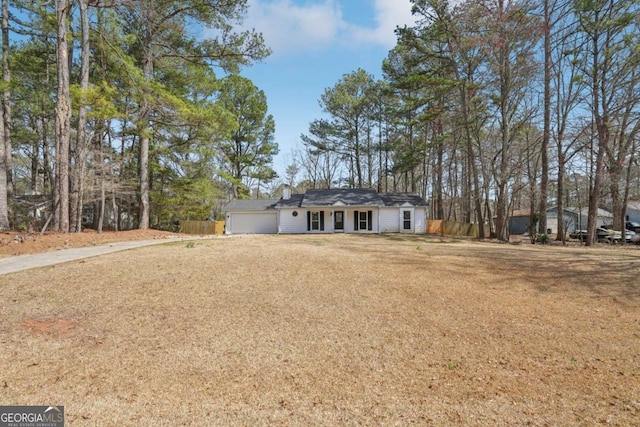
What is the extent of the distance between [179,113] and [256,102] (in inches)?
633

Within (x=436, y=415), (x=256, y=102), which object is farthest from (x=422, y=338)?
(x=256, y=102)

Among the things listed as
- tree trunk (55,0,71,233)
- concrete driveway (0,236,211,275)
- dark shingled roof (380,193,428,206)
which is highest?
tree trunk (55,0,71,233)

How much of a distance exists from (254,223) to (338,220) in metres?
6.76

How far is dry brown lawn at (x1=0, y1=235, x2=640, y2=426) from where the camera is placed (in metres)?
2.88

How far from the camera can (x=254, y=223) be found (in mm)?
25453

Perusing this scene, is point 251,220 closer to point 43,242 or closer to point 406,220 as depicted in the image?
point 406,220

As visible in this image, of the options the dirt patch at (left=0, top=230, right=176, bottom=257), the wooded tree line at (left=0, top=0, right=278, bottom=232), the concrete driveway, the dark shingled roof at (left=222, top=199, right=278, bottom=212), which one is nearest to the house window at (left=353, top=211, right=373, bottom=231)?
the dark shingled roof at (left=222, top=199, right=278, bottom=212)

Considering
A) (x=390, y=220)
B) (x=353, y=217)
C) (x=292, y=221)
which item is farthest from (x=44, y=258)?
(x=390, y=220)

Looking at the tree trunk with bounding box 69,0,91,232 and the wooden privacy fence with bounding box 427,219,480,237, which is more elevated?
the tree trunk with bounding box 69,0,91,232

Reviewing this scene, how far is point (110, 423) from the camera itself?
2598 millimetres

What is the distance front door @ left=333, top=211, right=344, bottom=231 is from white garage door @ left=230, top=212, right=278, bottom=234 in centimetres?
483

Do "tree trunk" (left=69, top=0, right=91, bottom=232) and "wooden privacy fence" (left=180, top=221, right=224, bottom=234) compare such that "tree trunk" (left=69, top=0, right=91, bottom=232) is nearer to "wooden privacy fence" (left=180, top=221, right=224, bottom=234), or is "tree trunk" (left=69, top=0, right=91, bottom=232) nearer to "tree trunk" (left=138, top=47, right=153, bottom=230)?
"tree trunk" (left=138, top=47, right=153, bottom=230)

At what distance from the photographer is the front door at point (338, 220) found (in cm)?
2388

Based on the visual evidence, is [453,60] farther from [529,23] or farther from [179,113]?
[179,113]
